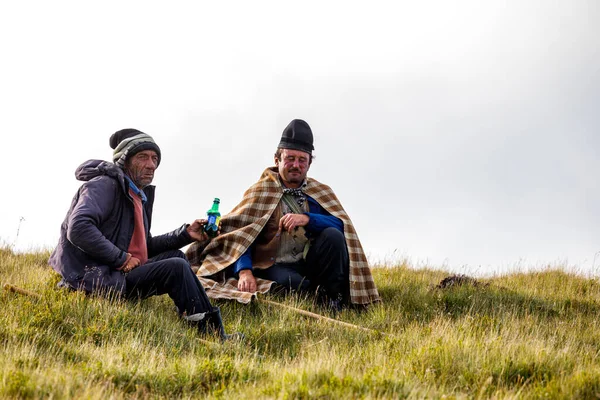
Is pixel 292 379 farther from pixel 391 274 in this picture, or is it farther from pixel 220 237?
pixel 391 274

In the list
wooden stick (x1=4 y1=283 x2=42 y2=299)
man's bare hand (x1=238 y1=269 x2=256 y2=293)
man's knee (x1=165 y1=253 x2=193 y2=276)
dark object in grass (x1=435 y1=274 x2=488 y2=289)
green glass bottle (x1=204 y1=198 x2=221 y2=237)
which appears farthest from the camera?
dark object in grass (x1=435 y1=274 x2=488 y2=289)

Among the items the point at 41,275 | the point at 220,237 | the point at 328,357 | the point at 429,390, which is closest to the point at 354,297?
the point at 220,237

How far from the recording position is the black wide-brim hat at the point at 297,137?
7.26 m

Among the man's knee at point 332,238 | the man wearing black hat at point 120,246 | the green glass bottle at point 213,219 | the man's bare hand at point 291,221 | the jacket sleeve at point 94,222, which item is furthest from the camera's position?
the man's knee at point 332,238

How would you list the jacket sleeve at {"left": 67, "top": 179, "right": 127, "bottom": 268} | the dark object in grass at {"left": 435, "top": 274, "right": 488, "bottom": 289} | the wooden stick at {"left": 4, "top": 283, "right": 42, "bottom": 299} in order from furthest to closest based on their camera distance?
the dark object in grass at {"left": 435, "top": 274, "right": 488, "bottom": 289}
the wooden stick at {"left": 4, "top": 283, "right": 42, "bottom": 299}
the jacket sleeve at {"left": 67, "top": 179, "right": 127, "bottom": 268}

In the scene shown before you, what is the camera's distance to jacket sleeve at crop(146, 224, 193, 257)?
6.58 meters

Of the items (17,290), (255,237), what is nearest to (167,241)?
(255,237)

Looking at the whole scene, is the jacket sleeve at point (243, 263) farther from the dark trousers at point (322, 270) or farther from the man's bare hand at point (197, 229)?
the man's bare hand at point (197, 229)

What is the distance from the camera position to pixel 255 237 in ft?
24.1

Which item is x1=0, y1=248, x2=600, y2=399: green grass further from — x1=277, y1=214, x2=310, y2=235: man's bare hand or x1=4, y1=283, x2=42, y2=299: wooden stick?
x1=277, y1=214, x2=310, y2=235: man's bare hand

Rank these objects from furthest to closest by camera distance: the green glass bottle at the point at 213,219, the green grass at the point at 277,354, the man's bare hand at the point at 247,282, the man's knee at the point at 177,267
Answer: the man's bare hand at the point at 247,282, the green glass bottle at the point at 213,219, the man's knee at the point at 177,267, the green grass at the point at 277,354

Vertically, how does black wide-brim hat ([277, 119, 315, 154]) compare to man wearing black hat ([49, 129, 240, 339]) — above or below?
above

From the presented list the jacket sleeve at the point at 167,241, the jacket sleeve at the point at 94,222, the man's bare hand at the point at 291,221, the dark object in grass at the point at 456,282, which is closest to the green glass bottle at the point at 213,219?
the jacket sleeve at the point at 167,241

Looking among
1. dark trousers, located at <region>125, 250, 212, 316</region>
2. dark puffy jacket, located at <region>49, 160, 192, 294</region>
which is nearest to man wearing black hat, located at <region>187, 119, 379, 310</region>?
dark trousers, located at <region>125, 250, 212, 316</region>
